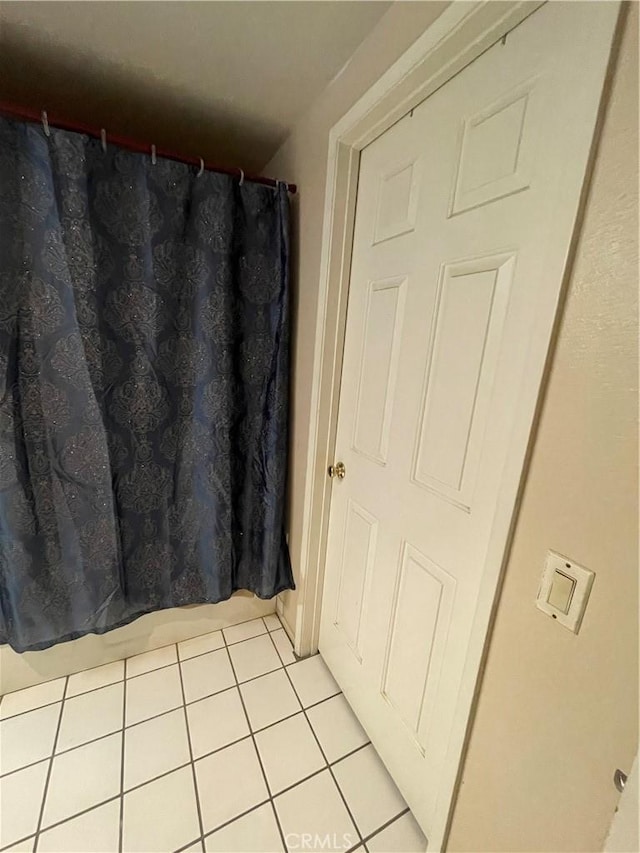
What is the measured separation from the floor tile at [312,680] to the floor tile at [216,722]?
23cm

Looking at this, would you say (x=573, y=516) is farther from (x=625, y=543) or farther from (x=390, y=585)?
(x=390, y=585)

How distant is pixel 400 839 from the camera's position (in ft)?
3.13

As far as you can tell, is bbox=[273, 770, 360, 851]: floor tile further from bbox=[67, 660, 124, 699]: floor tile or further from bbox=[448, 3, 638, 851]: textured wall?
bbox=[67, 660, 124, 699]: floor tile

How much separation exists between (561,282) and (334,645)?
4.75 feet

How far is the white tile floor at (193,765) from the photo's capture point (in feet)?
3.06

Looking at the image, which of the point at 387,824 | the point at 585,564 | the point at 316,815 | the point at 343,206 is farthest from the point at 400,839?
the point at 343,206

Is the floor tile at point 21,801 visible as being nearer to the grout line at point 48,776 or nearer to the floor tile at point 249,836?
the grout line at point 48,776

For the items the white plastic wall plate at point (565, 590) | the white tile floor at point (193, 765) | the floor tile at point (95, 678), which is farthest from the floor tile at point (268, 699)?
the white plastic wall plate at point (565, 590)

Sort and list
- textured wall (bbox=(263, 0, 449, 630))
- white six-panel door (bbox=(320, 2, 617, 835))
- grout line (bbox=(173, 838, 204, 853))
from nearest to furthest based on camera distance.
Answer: white six-panel door (bbox=(320, 2, 617, 835))
textured wall (bbox=(263, 0, 449, 630))
grout line (bbox=(173, 838, 204, 853))

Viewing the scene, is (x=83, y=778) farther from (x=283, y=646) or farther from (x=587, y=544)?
(x=587, y=544)

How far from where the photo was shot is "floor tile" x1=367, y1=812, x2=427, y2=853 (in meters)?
0.93

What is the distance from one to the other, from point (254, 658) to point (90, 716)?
1.99 ft

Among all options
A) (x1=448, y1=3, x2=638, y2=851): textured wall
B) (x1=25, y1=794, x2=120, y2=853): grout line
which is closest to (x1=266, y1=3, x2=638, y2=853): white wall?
(x1=448, y1=3, x2=638, y2=851): textured wall

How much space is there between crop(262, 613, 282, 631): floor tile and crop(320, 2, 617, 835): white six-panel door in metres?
0.52
